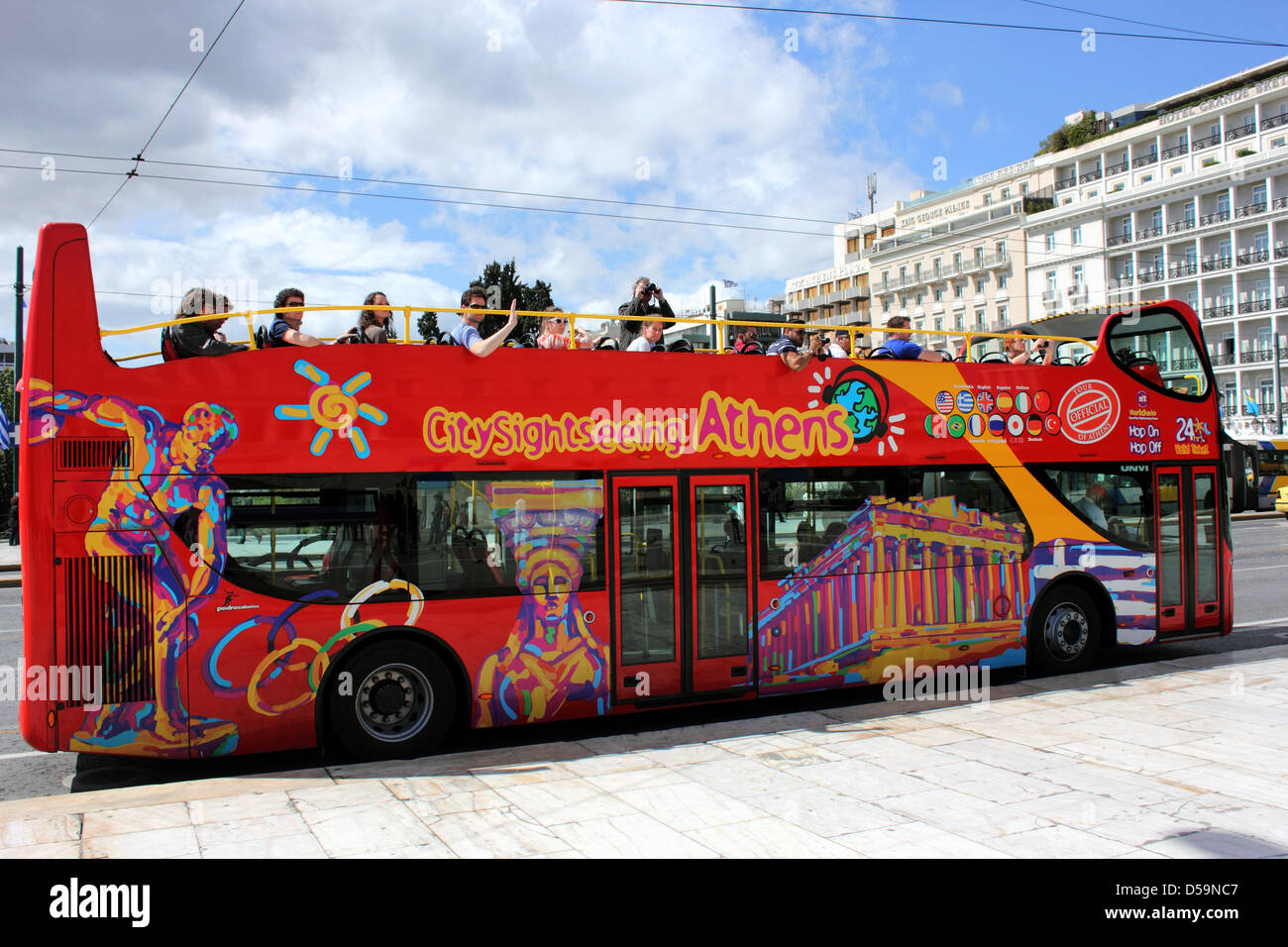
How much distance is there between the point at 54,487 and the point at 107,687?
1.42 meters

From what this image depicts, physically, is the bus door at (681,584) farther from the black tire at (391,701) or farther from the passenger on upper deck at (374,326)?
the passenger on upper deck at (374,326)

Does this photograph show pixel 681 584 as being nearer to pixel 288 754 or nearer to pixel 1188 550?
pixel 288 754

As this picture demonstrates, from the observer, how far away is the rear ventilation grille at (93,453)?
6.61 metres

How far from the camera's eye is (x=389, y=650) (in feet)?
24.2

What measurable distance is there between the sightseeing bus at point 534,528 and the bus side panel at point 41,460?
0.02m

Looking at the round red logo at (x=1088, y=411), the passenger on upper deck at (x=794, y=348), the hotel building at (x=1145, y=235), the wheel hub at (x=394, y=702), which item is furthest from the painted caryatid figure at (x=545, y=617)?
the hotel building at (x=1145, y=235)

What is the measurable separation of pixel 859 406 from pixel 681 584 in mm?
2543

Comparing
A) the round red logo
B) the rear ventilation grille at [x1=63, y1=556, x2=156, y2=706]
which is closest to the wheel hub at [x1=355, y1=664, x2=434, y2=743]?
the rear ventilation grille at [x1=63, y1=556, x2=156, y2=706]

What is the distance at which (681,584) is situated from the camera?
27.5 feet

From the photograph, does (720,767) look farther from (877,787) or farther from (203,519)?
(203,519)

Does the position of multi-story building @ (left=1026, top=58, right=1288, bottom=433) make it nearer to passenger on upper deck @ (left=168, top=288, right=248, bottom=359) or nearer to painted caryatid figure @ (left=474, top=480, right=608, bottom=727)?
painted caryatid figure @ (left=474, top=480, right=608, bottom=727)

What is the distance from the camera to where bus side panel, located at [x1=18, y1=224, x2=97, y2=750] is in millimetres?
6461
